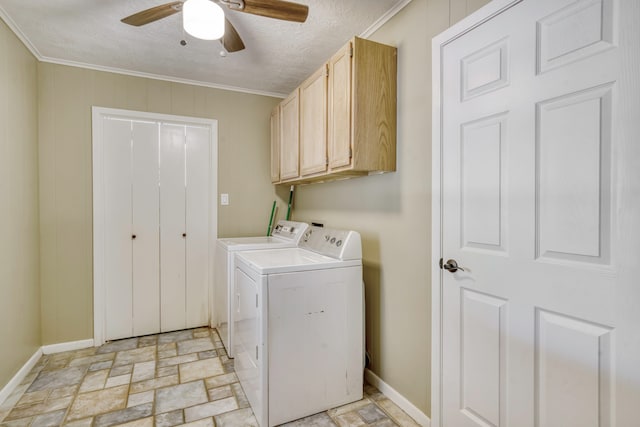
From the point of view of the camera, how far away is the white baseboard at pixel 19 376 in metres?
2.02

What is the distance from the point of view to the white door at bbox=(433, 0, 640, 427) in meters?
1.02

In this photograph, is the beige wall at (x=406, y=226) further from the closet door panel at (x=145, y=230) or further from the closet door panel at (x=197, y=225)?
the closet door panel at (x=145, y=230)

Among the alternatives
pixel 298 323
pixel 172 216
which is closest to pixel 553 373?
pixel 298 323

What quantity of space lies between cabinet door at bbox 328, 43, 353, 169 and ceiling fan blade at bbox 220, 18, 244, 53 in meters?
0.59

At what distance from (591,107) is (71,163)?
11.3ft

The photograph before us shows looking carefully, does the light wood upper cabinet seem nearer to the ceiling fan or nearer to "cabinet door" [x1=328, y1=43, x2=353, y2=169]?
"cabinet door" [x1=328, y1=43, x2=353, y2=169]

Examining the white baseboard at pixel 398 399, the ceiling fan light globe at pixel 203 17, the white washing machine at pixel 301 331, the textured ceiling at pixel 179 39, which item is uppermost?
the textured ceiling at pixel 179 39

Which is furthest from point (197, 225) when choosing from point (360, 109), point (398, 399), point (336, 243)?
point (398, 399)

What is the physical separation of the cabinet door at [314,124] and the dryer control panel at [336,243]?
0.45 meters

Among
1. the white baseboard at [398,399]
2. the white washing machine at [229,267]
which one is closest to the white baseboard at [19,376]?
the white washing machine at [229,267]

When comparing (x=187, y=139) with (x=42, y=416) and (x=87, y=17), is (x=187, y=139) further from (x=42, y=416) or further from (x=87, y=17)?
(x=42, y=416)

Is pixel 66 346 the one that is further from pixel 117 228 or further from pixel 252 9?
pixel 252 9

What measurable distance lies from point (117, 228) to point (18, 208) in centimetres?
75

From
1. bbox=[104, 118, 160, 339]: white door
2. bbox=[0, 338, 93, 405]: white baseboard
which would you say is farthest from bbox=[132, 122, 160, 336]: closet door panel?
bbox=[0, 338, 93, 405]: white baseboard
